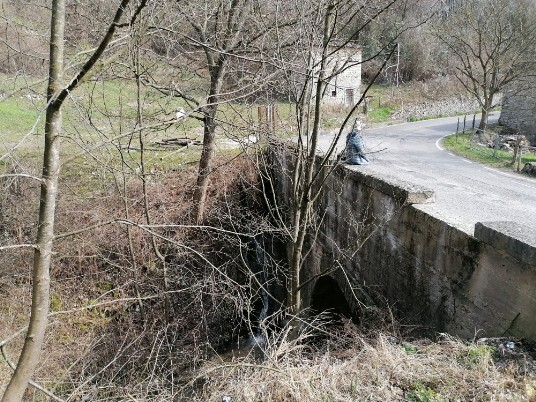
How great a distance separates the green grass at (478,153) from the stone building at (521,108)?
6.57 metres

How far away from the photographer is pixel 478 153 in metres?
15.2

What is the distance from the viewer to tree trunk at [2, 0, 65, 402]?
342 cm

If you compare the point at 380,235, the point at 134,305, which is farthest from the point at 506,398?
the point at 134,305

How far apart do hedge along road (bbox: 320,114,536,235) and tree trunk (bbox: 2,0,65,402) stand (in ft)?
10.3

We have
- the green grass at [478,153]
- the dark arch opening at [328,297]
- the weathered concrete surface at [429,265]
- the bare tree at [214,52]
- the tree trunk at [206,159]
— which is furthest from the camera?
the green grass at [478,153]

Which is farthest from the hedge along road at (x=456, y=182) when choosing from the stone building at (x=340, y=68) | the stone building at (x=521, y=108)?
the stone building at (x=521, y=108)

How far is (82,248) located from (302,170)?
21.1ft

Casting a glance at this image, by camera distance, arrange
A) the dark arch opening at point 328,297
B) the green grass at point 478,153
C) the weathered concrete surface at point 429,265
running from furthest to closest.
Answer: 1. the green grass at point 478,153
2. the dark arch opening at point 328,297
3. the weathered concrete surface at point 429,265

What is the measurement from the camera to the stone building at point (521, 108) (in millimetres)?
22766

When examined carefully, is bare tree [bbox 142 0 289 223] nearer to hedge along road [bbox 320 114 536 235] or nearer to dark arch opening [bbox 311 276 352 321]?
hedge along road [bbox 320 114 536 235]

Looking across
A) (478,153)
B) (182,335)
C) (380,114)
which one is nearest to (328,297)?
(182,335)

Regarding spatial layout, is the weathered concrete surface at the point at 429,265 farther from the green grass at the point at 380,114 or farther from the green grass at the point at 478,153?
the green grass at the point at 380,114

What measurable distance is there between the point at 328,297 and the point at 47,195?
760 cm

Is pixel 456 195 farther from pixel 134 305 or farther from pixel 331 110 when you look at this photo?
pixel 331 110
